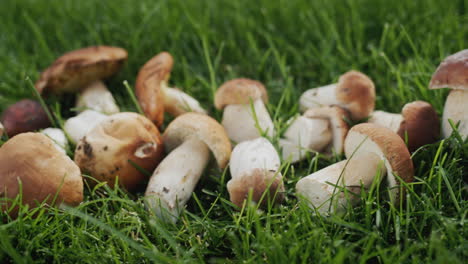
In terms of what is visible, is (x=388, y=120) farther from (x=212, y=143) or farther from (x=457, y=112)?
(x=212, y=143)

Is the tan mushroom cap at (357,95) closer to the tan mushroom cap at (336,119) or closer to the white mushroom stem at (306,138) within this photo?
the tan mushroom cap at (336,119)

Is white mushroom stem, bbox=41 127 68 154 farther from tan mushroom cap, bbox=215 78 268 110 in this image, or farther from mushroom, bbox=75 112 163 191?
tan mushroom cap, bbox=215 78 268 110

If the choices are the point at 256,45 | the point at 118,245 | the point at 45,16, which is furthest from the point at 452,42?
the point at 45,16

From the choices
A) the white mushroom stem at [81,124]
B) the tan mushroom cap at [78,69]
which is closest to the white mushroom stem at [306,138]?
the white mushroom stem at [81,124]

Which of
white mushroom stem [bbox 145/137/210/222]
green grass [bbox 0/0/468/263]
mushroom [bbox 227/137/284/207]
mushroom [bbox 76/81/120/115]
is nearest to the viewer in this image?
green grass [bbox 0/0/468/263]

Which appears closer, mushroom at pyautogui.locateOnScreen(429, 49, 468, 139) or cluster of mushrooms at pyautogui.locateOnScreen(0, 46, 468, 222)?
cluster of mushrooms at pyautogui.locateOnScreen(0, 46, 468, 222)

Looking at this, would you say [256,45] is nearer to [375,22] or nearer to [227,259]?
[375,22]

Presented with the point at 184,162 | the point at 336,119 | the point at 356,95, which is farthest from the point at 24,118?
the point at 356,95

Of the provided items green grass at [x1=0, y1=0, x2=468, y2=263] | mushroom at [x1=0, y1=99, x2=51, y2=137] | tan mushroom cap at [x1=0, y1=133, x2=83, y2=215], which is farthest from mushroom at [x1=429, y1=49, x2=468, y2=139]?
mushroom at [x1=0, y1=99, x2=51, y2=137]
